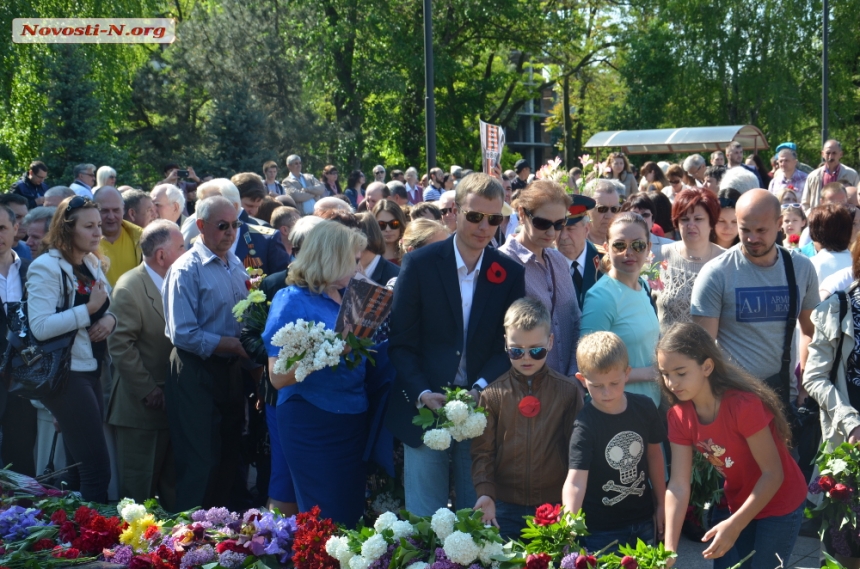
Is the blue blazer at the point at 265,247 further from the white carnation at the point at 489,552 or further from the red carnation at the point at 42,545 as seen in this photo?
the white carnation at the point at 489,552

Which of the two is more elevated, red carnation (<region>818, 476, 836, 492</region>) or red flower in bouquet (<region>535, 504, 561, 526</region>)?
red flower in bouquet (<region>535, 504, 561, 526</region>)

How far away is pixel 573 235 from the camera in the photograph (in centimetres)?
537

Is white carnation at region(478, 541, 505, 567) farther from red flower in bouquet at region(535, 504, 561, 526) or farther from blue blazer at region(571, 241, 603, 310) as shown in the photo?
blue blazer at region(571, 241, 603, 310)

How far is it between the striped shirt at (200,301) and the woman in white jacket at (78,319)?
0.43 m

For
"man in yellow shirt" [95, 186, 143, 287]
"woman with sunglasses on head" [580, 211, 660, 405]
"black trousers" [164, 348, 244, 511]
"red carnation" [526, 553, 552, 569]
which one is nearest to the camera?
"red carnation" [526, 553, 552, 569]

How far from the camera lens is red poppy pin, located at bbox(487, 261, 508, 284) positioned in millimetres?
4098

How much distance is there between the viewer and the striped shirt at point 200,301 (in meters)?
5.02

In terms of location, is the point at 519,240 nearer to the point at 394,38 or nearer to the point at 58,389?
the point at 58,389

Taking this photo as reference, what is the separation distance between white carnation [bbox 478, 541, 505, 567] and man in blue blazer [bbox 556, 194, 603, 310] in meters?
2.40

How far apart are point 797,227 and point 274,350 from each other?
211 inches

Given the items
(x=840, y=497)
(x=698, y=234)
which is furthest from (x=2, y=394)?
(x=840, y=497)

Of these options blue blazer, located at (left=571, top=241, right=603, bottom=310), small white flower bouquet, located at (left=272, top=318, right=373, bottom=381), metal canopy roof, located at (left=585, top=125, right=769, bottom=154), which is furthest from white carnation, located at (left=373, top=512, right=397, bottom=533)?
metal canopy roof, located at (left=585, top=125, right=769, bottom=154)

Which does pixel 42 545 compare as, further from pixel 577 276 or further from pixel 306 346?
pixel 577 276

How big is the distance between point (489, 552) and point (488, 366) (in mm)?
1211
